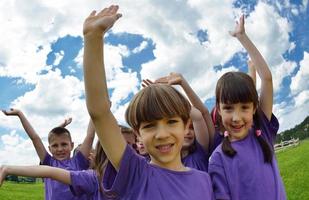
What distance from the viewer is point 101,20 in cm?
199

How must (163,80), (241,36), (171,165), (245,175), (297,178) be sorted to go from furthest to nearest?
(297,178) < (241,36) < (163,80) < (245,175) < (171,165)

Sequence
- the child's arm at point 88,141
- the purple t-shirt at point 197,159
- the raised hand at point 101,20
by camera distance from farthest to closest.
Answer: the child's arm at point 88,141, the purple t-shirt at point 197,159, the raised hand at point 101,20

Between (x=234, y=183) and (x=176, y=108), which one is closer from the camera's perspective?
(x=176, y=108)

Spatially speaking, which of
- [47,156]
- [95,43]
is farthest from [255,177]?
[47,156]

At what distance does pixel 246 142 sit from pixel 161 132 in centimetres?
115

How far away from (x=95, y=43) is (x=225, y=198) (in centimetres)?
144

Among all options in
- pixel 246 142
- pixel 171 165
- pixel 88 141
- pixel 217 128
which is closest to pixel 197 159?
pixel 217 128

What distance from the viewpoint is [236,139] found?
10.8ft

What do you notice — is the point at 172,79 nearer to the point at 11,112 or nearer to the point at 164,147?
the point at 164,147

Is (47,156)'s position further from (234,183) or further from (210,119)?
(234,183)

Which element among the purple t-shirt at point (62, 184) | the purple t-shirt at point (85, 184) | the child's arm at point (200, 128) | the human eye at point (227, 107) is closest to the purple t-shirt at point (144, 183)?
the human eye at point (227, 107)

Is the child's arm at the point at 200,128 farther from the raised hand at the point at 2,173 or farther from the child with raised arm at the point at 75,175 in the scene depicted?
the raised hand at the point at 2,173

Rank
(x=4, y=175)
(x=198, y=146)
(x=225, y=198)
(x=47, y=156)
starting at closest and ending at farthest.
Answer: (x=225, y=198), (x=198, y=146), (x=4, y=175), (x=47, y=156)

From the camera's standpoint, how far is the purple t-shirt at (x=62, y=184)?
539cm
